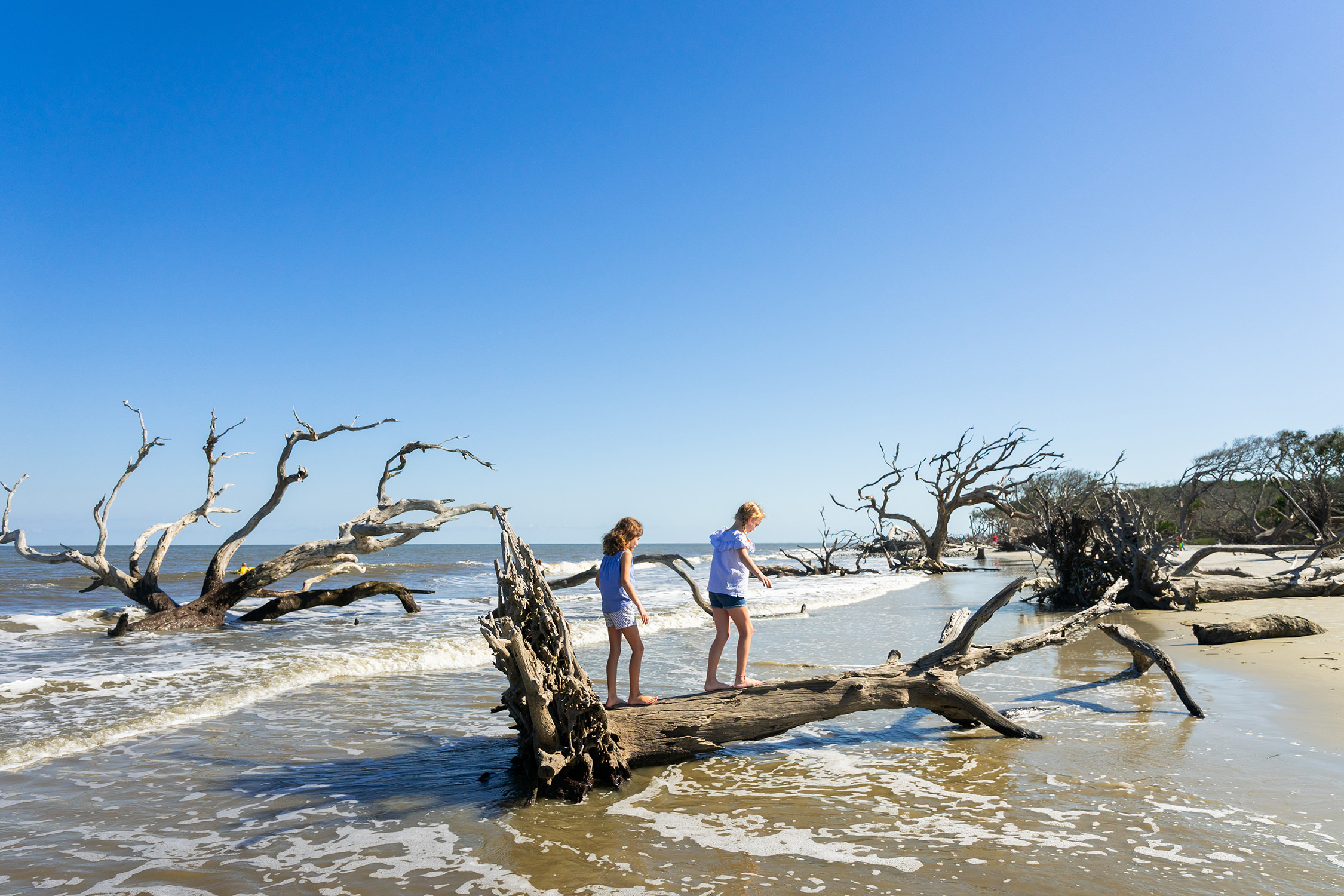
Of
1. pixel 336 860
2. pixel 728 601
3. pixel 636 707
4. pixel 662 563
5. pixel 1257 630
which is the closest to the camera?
pixel 336 860

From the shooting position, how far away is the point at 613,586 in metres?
5.67

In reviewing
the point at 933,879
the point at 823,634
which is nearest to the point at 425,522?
the point at 823,634

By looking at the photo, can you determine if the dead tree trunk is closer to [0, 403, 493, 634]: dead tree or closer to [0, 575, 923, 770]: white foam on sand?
[0, 575, 923, 770]: white foam on sand

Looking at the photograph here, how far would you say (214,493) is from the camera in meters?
15.1

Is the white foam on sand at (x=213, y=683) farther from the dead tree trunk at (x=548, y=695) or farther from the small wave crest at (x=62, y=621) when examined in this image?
the small wave crest at (x=62, y=621)

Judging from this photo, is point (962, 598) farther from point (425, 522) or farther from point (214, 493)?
point (214, 493)

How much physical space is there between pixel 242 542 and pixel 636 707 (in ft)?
40.4

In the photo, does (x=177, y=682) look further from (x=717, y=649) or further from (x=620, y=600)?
(x=717, y=649)

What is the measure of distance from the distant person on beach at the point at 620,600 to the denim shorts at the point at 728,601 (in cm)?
86

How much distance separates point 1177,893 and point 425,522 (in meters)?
13.4

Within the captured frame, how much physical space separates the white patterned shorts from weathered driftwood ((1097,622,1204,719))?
451cm

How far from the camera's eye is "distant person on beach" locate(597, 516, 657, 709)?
18.6 ft

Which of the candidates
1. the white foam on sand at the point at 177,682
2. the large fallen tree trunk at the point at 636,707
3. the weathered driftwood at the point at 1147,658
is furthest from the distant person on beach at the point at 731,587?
the white foam on sand at the point at 177,682

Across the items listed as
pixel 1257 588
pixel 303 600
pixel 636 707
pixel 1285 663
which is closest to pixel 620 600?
pixel 636 707
